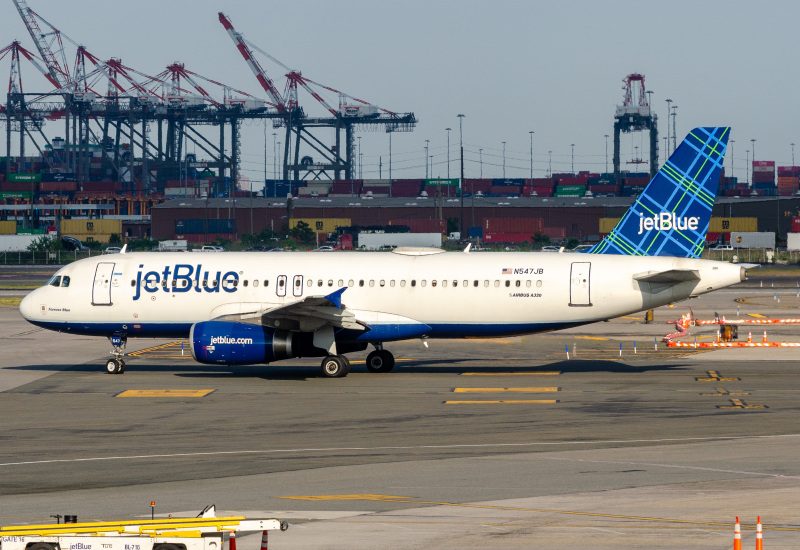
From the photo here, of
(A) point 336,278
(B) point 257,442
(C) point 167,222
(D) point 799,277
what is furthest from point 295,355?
(C) point 167,222

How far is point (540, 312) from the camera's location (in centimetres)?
3634

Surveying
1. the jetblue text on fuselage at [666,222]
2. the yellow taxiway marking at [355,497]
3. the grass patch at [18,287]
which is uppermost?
the jetblue text on fuselage at [666,222]

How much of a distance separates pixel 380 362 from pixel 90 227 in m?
158

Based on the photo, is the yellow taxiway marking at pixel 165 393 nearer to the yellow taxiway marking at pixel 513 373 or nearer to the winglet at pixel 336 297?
the winglet at pixel 336 297

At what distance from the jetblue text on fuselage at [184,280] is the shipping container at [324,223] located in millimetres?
142075

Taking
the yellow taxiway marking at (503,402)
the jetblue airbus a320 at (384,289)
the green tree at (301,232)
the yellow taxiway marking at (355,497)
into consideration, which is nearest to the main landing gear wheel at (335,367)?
the jetblue airbus a320 at (384,289)

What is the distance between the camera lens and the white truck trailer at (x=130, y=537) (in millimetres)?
12820

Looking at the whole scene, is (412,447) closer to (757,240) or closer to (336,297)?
(336,297)

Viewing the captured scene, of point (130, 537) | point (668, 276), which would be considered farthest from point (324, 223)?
point (130, 537)

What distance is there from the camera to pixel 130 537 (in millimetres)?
12938

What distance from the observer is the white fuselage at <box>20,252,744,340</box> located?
3606 centimetres

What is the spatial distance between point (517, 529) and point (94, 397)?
62.9 feet

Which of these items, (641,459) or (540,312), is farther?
(540,312)

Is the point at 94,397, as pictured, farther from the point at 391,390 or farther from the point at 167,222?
the point at 167,222
